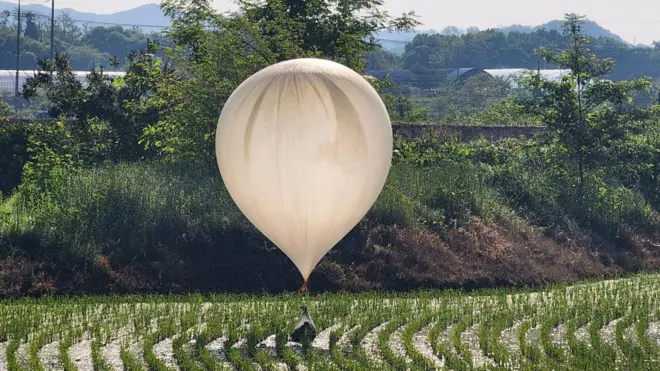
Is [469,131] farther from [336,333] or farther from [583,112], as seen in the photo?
[336,333]

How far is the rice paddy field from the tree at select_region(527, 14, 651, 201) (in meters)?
12.0

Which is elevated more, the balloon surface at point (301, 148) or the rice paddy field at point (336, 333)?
the balloon surface at point (301, 148)

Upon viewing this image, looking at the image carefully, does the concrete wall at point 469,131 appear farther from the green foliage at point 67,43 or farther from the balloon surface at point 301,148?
the green foliage at point 67,43

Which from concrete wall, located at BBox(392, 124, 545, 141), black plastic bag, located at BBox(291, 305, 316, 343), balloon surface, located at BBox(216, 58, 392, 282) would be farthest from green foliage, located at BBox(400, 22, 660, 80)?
balloon surface, located at BBox(216, 58, 392, 282)

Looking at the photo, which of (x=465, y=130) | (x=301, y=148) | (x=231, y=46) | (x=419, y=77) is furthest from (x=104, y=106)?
(x=419, y=77)

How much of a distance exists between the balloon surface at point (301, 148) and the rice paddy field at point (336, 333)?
5.83ft

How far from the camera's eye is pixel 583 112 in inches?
1297

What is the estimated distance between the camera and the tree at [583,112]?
3253 cm

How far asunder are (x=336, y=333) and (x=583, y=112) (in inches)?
710

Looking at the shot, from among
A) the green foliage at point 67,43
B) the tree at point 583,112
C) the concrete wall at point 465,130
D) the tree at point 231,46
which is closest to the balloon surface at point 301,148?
the tree at point 231,46

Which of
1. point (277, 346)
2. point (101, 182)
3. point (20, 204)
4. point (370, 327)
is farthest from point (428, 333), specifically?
point (20, 204)

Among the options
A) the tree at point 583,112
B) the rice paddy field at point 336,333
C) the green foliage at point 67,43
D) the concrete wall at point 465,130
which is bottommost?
the green foliage at point 67,43

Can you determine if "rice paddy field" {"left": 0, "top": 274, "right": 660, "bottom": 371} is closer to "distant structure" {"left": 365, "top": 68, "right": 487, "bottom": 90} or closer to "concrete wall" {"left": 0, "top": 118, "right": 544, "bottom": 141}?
"concrete wall" {"left": 0, "top": 118, "right": 544, "bottom": 141}

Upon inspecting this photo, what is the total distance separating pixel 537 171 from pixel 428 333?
1676 cm
